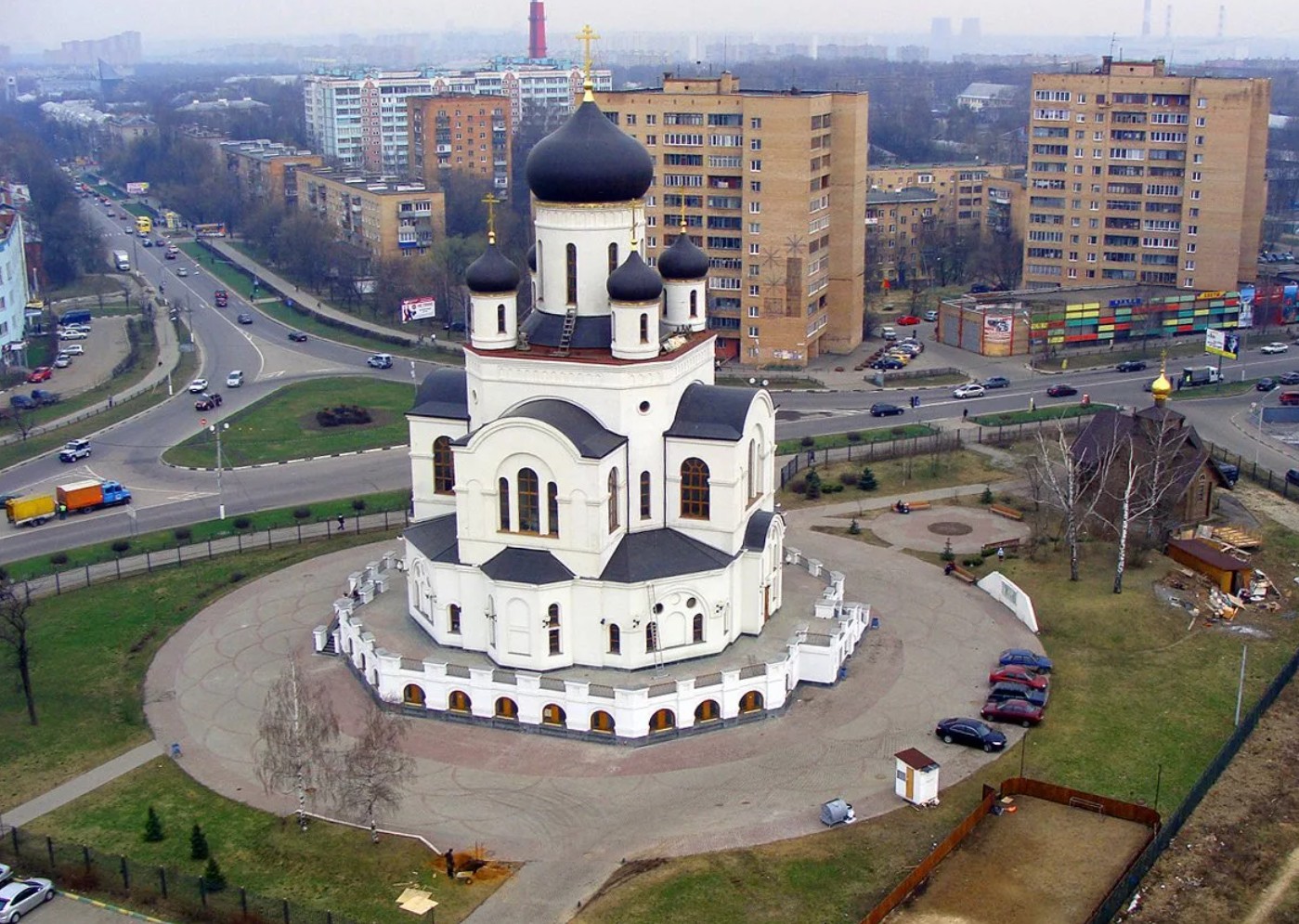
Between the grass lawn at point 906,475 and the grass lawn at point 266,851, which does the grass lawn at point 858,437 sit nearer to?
the grass lawn at point 906,475

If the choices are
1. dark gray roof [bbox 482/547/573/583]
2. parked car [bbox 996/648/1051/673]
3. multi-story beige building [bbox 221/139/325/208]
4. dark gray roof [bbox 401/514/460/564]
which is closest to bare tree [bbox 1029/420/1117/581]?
parked car [bbox 996/648/1051/673]

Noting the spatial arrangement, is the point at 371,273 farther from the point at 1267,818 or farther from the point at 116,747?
the point at 1267,818

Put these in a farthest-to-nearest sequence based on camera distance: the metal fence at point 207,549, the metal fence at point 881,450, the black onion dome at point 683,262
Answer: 1. the metal fence at point 881,450
2. the metal fence at point 207,549
3. the black onion dome at point 683,262

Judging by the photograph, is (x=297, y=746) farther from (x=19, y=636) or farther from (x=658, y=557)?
(x=658, y=557)

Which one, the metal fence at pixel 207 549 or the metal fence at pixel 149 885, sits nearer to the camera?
the metal fence at pixel 149 885

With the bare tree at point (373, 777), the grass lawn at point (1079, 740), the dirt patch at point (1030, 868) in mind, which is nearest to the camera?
the dirt patch at point (1030, 868)

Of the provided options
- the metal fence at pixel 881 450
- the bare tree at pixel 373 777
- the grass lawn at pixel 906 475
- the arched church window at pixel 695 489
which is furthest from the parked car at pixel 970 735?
the metal fence at pixel 881 450

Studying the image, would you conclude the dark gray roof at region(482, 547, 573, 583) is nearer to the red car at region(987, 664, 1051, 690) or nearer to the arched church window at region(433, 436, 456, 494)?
the arched church window at region(433, 436, 456, 494)

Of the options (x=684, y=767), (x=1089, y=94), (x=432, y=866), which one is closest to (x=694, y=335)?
(x=684, y=767)
